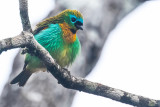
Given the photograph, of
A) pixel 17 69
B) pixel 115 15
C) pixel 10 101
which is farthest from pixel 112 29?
pixel 10 101

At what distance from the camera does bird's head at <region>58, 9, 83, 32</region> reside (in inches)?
158

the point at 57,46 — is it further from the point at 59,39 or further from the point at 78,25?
the point at 78,25

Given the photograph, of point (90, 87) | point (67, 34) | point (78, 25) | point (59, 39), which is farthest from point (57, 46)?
point (90, 87)

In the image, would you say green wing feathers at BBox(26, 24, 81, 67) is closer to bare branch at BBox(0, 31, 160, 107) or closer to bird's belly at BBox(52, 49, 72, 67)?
bird's belly at BBox(52, 49, 72, 67)

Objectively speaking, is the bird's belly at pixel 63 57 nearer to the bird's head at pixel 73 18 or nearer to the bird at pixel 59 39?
the bird at pixel 59 39

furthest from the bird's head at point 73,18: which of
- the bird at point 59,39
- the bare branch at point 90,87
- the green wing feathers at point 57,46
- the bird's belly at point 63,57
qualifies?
the bare branch at point 90,87

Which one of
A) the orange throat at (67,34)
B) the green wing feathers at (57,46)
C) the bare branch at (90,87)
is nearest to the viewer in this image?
the bare branch at (90,87)

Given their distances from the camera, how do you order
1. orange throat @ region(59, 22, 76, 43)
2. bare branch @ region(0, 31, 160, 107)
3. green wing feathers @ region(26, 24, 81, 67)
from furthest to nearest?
orange throat @ region(59, 22, 76, 43) → green wing feathers @ region(26, 24, 81, 67) → bare branch @ region(0, 31, 160, 107)

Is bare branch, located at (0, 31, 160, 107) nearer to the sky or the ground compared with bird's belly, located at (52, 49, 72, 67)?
nearer to the sky

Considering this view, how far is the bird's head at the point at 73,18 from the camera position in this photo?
402 centimetres

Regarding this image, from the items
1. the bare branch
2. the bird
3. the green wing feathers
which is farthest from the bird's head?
the bare branch

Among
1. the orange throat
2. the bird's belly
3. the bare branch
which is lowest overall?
the bird's belly

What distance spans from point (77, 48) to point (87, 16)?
435 millimetres

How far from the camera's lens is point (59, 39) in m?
3.99
